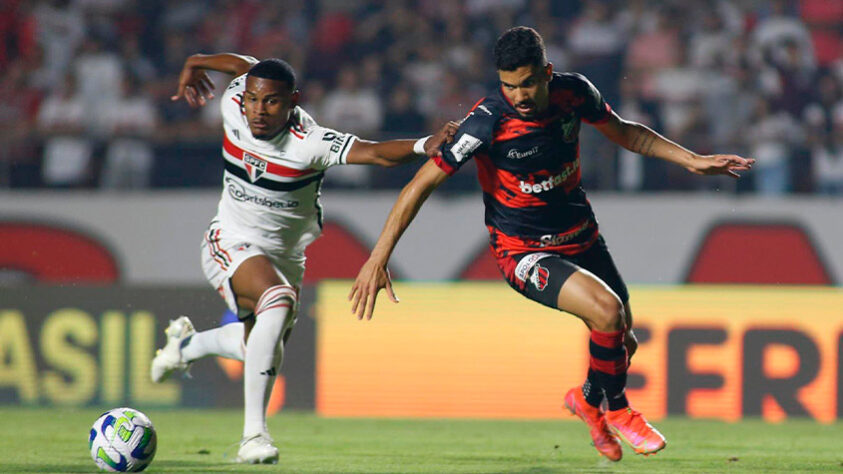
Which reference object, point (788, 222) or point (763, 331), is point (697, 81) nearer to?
point (788, 222)

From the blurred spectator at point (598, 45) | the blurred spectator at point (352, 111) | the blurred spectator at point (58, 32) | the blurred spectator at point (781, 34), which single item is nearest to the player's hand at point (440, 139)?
the blurred spectator at point (352, 111)

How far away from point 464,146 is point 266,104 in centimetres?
136

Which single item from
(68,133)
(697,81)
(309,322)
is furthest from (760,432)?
(68,133)

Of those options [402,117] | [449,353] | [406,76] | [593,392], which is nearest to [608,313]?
[593,392]

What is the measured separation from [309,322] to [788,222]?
15.8 ft

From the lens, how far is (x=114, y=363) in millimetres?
10836

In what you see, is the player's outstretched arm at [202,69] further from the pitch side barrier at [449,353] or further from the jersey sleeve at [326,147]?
the pitch side barrier at [449,353]

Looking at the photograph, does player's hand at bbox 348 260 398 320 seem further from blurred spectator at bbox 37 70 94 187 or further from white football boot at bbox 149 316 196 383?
blurred spectator at bbox 37 70 94 187

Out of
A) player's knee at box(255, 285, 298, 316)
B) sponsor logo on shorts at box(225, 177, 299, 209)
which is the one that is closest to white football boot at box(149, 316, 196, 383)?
sponsor logo on shorts at box(225, 177, 299, 209)

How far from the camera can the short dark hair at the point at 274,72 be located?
6.79 metres

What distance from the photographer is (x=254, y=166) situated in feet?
23.2

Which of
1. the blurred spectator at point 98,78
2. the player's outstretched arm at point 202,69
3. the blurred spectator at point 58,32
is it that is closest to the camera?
the player's outstretched arm at point 202,69

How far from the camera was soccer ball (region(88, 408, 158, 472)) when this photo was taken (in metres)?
5.95

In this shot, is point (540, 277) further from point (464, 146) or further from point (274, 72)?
point (274, 72)
